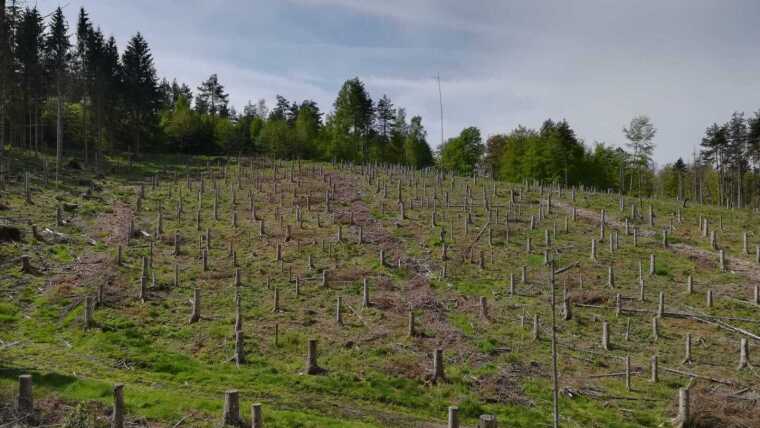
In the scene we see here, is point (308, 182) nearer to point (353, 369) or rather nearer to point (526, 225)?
point (526, 225)

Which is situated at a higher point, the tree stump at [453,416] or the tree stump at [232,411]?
the tree stump at [453,416]

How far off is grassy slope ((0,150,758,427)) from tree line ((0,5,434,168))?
2579 cm

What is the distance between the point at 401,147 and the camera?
92625mm

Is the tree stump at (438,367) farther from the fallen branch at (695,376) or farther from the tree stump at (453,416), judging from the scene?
the fallen branch at (695,376)

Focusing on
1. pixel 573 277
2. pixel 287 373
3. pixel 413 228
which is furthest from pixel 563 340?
pixel 413 228

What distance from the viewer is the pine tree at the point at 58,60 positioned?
53656 millimetres

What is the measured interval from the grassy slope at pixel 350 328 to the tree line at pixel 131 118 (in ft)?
84.6

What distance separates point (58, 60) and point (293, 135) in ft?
105

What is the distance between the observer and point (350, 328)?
930 inches

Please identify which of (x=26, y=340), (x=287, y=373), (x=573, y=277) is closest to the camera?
(x=287, y=373)

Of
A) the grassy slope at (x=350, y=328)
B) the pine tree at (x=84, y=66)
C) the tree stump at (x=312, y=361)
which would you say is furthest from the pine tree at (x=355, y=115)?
the tree stump at (x=312, y=361)

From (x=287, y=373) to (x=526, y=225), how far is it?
26124mm

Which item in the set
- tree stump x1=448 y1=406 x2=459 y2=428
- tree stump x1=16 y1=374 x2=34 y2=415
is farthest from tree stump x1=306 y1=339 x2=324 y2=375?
tree stump x1=16 y1=374 x2=34 y2=415

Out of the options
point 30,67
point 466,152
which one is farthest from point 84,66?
point 466,152
